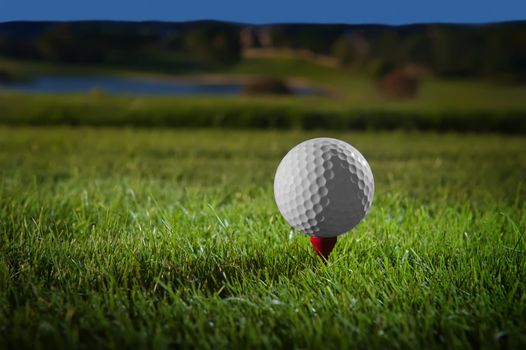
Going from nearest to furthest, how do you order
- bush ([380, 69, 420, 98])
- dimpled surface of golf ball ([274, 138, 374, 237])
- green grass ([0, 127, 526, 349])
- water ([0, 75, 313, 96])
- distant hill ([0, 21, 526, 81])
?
green grass ([0, 127, 526, 349])
dimpled surface of golf ball ([274, 138, 374, 237])
distant hill ([0, 21, 526, 81])
water ([0, 75, 313, 96])
bush ([380, 69, 420, 98])

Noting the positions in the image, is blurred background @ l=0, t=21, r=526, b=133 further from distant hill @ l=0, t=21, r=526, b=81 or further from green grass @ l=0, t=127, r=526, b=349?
green grass @ l=0, t=127, r=526, b=349

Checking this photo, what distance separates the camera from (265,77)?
5.98 metres

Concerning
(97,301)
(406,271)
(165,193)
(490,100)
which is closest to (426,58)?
(490,100)

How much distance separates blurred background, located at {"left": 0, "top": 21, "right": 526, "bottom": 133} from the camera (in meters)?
5.83

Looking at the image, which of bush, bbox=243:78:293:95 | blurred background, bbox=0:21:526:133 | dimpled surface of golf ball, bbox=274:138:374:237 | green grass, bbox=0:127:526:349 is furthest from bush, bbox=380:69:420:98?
dimpled surface of golf ball, bbox=274:138:374:237

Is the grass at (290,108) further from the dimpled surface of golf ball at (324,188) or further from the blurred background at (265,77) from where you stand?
the dimpled surface of golf ball at (324,188)

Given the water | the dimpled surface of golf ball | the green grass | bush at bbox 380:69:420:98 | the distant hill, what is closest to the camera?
the green grass

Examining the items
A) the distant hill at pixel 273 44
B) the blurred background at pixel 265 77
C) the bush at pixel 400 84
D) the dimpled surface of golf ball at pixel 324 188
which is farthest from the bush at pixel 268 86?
the dimpled surface of golf ball at pixel 324 188

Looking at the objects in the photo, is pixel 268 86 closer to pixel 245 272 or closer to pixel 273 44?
pixel 273 44

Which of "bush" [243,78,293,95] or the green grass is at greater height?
"bush" [243,78,293,95]

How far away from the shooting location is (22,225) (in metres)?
2.19

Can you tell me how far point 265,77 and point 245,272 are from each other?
4368mm

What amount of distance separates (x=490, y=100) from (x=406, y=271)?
4883mm

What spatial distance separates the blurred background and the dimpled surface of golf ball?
3952mm
